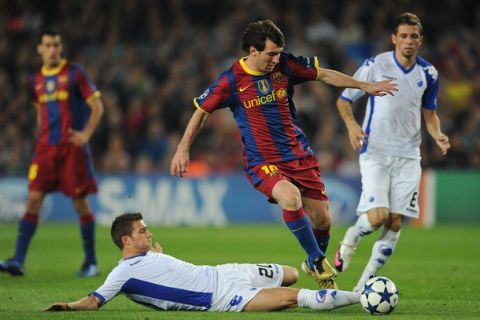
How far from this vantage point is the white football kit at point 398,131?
364 inches

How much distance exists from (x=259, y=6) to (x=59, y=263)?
11.8m

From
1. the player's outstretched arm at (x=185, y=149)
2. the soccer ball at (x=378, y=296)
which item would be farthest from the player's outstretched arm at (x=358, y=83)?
the soccer ball at (x=378, y=296)

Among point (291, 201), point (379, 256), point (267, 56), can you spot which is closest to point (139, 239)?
point (291, 201)

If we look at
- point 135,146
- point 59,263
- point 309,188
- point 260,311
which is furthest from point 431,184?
point 260,311

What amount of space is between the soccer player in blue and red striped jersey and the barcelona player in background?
3.06 m

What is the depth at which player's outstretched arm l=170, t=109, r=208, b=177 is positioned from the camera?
803 centimetres

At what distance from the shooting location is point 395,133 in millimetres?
9305

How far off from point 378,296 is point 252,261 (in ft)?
16.4

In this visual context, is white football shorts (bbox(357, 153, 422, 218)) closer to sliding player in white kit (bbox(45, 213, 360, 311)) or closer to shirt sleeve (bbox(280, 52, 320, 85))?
shirt sleeve (bbox(280, 52, 320, 85))

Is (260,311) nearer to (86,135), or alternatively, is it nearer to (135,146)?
(86,135)

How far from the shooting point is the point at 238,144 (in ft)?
67.0

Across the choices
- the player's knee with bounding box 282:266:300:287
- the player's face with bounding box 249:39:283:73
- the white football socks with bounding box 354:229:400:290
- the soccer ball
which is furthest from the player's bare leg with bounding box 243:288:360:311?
the player's face with bounding box 249:39:283:73

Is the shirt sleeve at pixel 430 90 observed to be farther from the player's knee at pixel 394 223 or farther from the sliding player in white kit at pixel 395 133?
the player's knee at pixel 394 223

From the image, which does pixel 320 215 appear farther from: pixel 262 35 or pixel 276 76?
pixel 262 35
